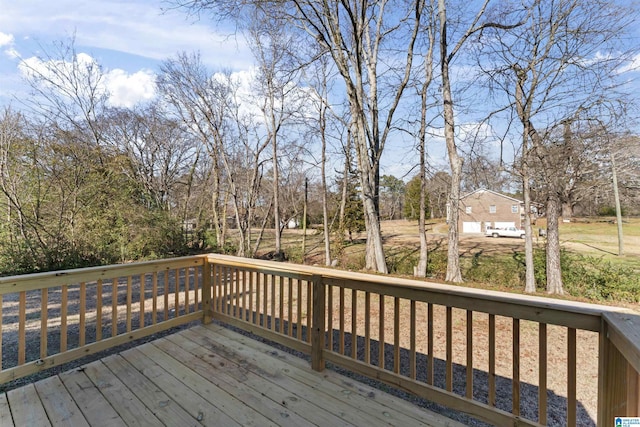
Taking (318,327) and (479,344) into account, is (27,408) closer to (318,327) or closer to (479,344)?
(318,327)

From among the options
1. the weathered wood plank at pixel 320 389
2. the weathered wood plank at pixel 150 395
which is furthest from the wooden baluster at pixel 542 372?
the weathered wood plank at pixel 150 395

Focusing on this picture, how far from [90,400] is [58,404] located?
0.17 meters

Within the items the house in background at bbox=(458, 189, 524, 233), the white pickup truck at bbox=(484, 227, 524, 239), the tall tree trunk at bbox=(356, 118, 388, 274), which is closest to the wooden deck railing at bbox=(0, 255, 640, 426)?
the tall tree trunk at bbox=(356, 118, 388, 274)

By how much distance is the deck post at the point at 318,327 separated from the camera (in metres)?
2.16

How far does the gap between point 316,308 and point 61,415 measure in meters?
1.65

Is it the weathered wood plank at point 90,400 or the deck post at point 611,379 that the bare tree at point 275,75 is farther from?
the deck post at point 611,379

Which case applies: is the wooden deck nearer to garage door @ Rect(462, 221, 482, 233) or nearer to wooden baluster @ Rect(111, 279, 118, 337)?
wooden baluster @ Rect(111, 279, 118, 337)

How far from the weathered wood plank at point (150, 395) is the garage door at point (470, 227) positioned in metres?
22.0

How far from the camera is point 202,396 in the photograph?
5.98ft

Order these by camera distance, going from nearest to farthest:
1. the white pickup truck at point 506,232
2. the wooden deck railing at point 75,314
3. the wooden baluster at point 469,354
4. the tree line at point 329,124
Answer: the wooden baluster at point 469,354 < the wooden deck railing at point 75,314 < the tree line at point 329,124 < the white pickup truck at point 506,232

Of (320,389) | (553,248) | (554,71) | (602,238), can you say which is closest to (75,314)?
(320,389)

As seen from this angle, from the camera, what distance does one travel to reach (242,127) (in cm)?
884

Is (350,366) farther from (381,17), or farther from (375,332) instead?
(381,17)

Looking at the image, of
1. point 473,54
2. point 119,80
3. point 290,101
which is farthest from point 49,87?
point 473,54
